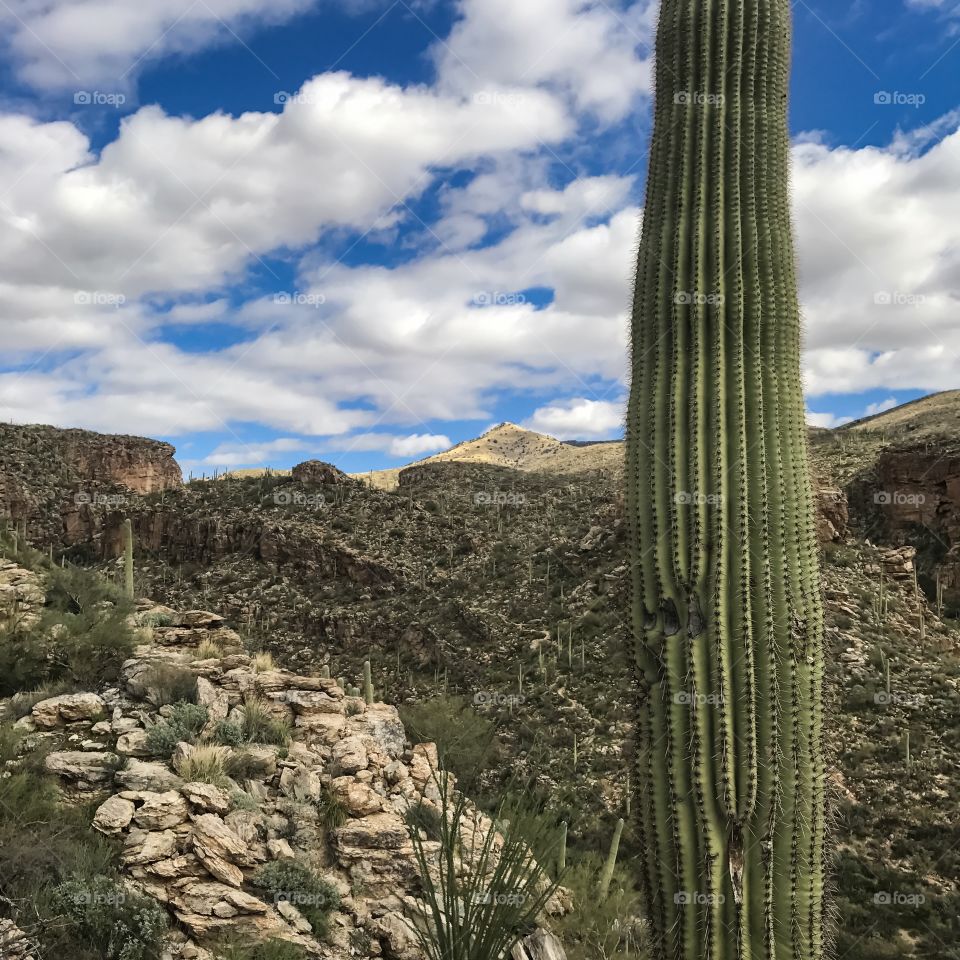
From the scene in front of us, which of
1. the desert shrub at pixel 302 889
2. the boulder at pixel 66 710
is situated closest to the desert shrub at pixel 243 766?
the desert shrub at pixel 302 889

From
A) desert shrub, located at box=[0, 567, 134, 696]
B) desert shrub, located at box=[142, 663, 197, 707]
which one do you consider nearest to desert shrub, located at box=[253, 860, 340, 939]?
desert shrub, located at box=[142, 663, 197, 707]

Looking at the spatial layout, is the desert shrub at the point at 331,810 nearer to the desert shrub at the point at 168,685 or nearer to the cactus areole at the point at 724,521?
the desert shrub at the point at 168,685

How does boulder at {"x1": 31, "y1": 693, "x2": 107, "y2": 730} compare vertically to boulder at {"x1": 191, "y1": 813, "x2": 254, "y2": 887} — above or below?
above

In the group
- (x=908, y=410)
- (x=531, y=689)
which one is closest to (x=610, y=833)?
(x=531, y=689)

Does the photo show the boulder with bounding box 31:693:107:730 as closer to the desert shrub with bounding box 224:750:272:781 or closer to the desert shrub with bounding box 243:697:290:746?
the desert shrub with bounding box 243:697:290:746

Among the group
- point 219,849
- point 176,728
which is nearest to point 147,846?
point 219,849

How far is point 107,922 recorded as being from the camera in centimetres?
549

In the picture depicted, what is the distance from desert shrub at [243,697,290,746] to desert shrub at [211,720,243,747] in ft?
0.74

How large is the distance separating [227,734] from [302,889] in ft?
7.79

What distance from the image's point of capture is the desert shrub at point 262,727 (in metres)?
8.96

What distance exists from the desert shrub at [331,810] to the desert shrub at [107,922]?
2.37m

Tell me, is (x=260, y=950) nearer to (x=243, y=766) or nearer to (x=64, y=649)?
(x=243, y=766)

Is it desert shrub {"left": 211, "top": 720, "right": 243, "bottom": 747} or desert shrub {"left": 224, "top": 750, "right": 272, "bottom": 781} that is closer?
desert shrub {"left": 224, "top": 750, "right": 272, "bottom": 781}

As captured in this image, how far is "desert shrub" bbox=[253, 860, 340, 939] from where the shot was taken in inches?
257
